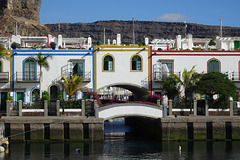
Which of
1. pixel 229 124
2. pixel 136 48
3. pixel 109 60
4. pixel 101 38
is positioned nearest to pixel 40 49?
pixel 109 60

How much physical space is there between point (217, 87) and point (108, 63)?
42.3 feet

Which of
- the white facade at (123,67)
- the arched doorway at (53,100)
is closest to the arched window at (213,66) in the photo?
the white facade at (123,67)

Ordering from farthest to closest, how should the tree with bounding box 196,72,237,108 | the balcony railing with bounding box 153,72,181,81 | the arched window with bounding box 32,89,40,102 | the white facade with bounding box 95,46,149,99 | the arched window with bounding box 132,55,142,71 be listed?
the arched window with bounding box 132,55,142,71
the white facade with bounding box 95,46,149,99
the balcony railing with bounding box 153,72,181,81
the arched window with bounding box 32,89,40,102
the tree with bounding box 196,72,237,108

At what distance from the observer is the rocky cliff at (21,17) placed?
129000 millimetres

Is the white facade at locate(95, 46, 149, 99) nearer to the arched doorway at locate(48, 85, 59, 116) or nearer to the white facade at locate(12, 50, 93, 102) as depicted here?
the white facade at locate(12, 50, 93, 102)

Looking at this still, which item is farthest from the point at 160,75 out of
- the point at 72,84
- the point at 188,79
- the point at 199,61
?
the point at 72,84

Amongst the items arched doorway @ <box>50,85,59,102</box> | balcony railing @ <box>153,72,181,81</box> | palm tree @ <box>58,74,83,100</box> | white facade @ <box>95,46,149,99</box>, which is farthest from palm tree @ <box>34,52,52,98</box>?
balcony railing @ <box>153,72,181,81</box>

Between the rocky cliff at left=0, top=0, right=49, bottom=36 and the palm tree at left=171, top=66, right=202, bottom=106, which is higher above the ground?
the rocky cliff at left=0, top=0, right=49, bottom=36

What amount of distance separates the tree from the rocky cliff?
92.9 m

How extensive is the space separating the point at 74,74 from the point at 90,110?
25.1 ft

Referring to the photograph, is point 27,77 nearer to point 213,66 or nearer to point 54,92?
point 54,92

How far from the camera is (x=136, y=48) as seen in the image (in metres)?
49.0

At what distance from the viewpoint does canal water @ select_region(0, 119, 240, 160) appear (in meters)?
32.2

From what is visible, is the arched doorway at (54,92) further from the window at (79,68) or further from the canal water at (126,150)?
the canal water at (126,150)
